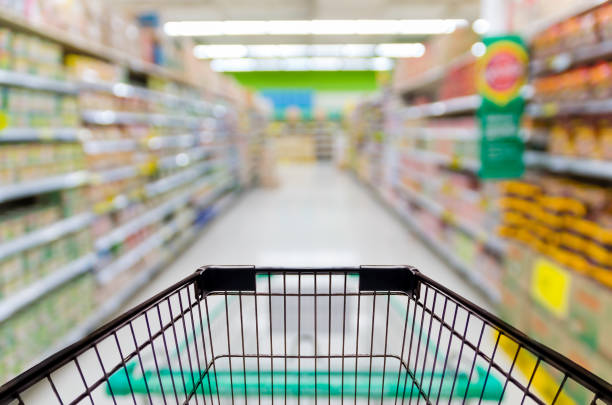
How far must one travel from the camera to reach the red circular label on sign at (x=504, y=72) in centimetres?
276

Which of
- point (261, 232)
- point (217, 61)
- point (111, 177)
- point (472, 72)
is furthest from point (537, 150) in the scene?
point (217, 61)

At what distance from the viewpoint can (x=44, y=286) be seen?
2.38 meters

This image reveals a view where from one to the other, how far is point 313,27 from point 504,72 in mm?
8054

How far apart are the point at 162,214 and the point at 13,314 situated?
2.16 metres

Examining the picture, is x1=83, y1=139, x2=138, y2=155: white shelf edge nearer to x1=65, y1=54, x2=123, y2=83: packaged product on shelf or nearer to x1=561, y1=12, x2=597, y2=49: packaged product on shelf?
x1=65, y1=54, x2=123, y2=83: packaged product on shelf

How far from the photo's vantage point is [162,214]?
171 inches

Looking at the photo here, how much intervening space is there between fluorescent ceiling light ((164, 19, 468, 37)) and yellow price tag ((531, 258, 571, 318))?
8.41 meters

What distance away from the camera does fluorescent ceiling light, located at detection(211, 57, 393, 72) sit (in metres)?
14.5

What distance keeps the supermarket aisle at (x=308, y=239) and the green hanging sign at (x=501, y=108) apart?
→ 3.71 feet

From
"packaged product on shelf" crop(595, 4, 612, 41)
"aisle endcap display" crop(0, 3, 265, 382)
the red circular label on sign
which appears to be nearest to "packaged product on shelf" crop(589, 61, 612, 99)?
"packaged product on shelf" crop(595, 4, 612, 41)

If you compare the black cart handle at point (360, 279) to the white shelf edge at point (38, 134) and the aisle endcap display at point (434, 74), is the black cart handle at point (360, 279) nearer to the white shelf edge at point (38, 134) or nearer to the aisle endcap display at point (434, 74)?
the white shelf edge at point (38, 134)

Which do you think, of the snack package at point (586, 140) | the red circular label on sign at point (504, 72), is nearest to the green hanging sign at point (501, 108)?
the red circular label on sign at point (504, 72)

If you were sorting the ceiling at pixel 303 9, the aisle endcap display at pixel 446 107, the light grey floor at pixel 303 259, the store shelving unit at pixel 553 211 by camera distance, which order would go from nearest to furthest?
the light grey floor at pixel 303 259 < the store shelving unit at pixel 553 211 < the aisle endcap display at pixel 446 107 < the ceiling at pixel 303 9

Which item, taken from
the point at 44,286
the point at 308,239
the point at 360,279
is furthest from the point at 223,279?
the point at 308,239
